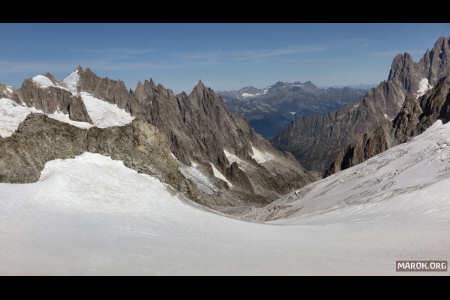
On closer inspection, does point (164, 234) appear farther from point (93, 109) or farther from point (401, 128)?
point (93, 109)

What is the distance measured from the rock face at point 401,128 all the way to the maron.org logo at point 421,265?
10979 cm

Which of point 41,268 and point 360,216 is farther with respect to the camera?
point 360,216

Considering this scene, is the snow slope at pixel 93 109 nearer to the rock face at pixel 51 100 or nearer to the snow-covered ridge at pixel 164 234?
the rock face at pixel 51 100

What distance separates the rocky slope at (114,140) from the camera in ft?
89.3

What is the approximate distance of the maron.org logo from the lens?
1316 cm

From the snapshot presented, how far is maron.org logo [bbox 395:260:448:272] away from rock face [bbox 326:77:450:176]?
110m

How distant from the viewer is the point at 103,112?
168 meters

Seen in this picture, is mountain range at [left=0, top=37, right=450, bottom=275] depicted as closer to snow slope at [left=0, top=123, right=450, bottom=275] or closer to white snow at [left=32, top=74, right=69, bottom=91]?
snow slope at [left=0, top=123, right=450, bottom=275]

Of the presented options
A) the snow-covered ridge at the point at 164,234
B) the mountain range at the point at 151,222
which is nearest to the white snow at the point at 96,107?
the mountain range at the point at 151,222

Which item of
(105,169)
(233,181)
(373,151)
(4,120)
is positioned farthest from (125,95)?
(105,169)

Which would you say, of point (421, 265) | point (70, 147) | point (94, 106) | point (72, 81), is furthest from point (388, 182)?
point (72, 81)
